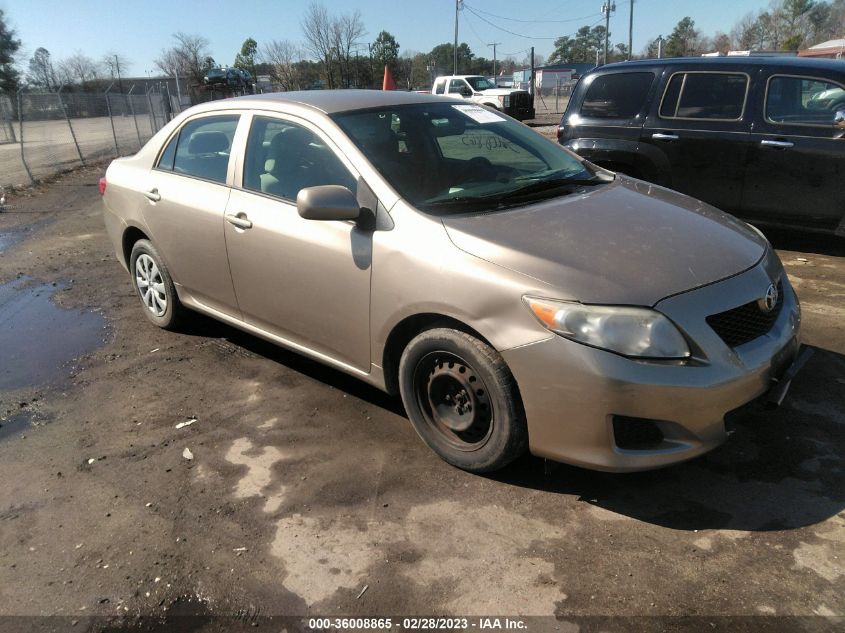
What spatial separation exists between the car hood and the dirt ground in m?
0.91

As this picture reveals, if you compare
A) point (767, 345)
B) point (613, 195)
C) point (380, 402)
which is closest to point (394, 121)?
point (613, 195)

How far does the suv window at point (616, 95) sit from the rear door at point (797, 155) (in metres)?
1.16

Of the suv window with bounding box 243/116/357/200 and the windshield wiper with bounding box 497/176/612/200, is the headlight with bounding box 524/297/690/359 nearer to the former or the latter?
the windshield wiper with bounding box 497/176/612/200

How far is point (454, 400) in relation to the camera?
3111mm

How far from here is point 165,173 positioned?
15.2ft

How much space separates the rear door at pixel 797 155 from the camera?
5895 millimetres

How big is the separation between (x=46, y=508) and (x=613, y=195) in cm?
322

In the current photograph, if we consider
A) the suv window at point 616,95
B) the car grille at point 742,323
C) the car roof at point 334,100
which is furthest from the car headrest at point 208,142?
the suv window at point 616,95

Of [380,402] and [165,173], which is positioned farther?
[165,173]

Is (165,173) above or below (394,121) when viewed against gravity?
below

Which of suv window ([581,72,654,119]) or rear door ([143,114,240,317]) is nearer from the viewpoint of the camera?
rear door ([143,114,240,317])

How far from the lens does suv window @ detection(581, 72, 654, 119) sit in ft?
22.6

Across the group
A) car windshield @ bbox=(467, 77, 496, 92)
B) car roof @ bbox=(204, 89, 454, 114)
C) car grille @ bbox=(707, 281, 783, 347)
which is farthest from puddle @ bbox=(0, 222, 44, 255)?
car windshield @ bbox=(467, 77, 496, 92)

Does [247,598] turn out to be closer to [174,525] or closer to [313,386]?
[174,525]
